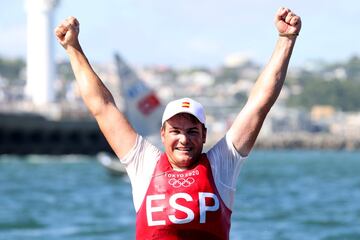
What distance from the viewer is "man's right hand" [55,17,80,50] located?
635cm

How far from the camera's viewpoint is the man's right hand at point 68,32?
250 inches

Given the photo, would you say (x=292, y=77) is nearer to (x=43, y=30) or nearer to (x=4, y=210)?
(x=43, y=30)

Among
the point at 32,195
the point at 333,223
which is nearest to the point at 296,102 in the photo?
the point at 32,195

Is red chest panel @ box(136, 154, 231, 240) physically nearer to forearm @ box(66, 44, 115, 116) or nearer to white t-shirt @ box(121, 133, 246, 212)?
white t-shirt @ box(121, 133, 246, 212)

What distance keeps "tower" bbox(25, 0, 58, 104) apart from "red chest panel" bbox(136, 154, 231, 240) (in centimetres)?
8590

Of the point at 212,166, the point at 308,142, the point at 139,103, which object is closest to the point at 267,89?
the point at 212,166

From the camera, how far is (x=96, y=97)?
20.4ft

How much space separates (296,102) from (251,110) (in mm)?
172403

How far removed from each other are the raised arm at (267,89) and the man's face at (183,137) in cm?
21

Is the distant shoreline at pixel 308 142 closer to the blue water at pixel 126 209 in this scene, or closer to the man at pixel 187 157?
the blue water at pixel 126 209

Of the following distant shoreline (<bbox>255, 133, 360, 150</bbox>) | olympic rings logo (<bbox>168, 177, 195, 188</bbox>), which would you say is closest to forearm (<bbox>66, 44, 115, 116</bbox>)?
olympic rings logo (<bbox>168, 177, 195, 188</bbox>)

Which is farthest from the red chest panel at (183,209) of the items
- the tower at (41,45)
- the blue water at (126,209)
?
the tower at (41,45)

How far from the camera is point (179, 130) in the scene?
5.95m

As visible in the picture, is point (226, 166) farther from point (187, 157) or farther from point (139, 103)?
point (139, 103)
